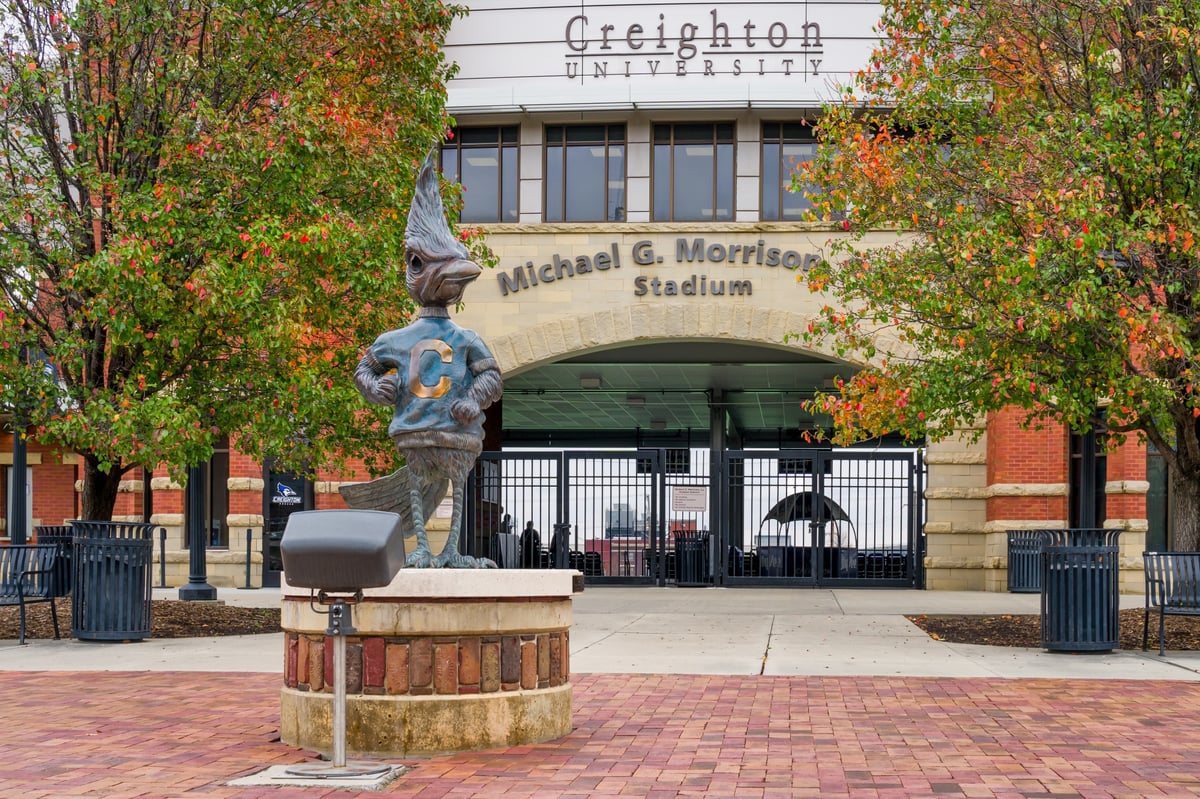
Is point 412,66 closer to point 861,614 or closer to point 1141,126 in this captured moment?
point 1141,126

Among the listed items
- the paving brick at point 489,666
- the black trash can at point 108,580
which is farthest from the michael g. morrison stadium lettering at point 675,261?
the paving brick at point 489,666

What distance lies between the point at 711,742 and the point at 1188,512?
891 cm

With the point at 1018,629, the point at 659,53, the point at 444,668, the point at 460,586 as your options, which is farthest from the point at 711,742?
the point at 659,53

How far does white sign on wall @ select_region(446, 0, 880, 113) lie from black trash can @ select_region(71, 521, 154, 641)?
12154 mm

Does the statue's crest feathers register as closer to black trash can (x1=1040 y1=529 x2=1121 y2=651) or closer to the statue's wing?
the statue's wing

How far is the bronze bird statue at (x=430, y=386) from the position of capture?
8.04 m

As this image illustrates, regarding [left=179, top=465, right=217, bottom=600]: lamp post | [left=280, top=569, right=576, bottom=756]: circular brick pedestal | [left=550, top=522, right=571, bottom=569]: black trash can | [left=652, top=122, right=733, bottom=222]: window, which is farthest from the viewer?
[left=550, top=522, right=571, bottom=569]: black trash can

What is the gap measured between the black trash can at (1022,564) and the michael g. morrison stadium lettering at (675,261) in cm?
549

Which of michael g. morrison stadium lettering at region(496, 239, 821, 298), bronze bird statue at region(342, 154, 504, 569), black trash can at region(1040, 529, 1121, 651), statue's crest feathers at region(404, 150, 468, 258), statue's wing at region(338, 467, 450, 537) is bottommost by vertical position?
black trash can at region(1040, 529, 1121, 651)

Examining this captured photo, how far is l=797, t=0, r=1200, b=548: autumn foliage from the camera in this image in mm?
12156

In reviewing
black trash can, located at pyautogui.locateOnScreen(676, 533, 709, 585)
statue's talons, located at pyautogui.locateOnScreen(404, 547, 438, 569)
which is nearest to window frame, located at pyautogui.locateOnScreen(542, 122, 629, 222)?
black trash can, located at pyautogui.locateOnScreen(676, 533, 709, 585)

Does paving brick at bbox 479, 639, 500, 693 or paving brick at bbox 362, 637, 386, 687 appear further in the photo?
paving brick at bbox 479, 639, 500, 693

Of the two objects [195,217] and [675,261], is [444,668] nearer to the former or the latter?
[195,217]

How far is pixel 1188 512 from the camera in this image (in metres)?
14.6
